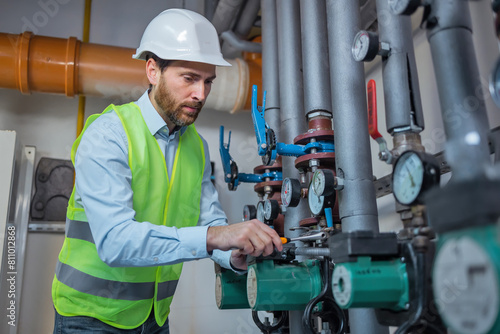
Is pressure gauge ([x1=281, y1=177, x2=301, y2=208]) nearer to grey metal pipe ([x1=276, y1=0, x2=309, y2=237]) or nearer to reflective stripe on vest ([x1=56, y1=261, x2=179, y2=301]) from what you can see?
grey metal pipe ([x1=276, y1=0, x2=309, y2=237])

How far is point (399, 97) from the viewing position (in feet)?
2.85

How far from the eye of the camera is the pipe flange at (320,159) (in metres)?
1.26

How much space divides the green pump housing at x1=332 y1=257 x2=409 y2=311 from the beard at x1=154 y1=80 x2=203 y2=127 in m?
0.69

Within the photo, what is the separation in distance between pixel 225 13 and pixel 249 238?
5.31 feet

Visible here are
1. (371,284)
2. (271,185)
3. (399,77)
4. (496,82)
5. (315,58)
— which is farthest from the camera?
(271,185)

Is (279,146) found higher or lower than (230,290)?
higher

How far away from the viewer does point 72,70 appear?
191cm

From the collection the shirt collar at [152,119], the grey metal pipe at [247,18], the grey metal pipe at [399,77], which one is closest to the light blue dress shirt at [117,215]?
the shirt collar at [152,119]

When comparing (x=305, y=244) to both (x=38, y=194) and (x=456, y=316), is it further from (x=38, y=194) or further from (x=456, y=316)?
(x=38, y=194)

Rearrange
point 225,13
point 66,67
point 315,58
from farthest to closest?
point 225,13 < point 66,67 < point 315,58

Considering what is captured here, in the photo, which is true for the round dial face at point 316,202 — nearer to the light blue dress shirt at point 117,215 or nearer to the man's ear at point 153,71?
the light blue dress shirt at point 117,215

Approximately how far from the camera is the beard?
1.21 metres
